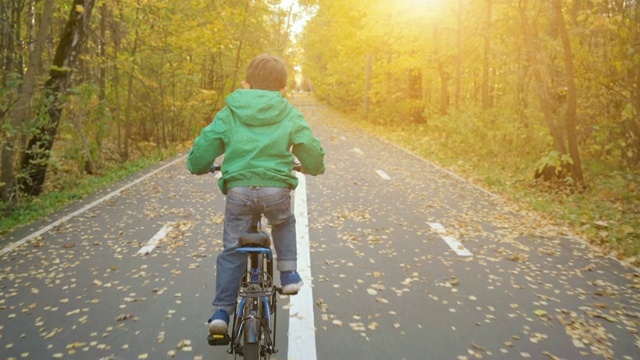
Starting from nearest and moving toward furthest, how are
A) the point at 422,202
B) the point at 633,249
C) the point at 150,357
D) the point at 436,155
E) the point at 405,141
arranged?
the point at 150,357, the point at 633,249, the point at 422,202, the point at 436,155, the point at 405,141

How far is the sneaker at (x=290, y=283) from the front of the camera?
11.8ft

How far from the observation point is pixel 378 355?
402cm

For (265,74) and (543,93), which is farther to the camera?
(543,93)

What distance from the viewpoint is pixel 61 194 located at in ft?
36.4

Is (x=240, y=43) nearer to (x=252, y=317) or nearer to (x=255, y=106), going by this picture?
(x=255, y=106)

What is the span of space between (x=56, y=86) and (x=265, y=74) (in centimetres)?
974

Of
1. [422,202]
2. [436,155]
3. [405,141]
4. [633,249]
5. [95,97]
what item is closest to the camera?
[633,249]

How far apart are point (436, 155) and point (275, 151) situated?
51.3 feet

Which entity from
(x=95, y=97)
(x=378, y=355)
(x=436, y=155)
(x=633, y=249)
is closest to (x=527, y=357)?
(x=378, y=355)

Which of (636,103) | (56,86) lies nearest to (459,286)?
→ (636,103)

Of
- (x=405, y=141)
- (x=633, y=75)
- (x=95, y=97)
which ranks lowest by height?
(x=405, y=141)

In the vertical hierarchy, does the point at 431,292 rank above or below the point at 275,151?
below

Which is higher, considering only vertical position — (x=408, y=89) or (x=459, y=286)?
(x=408, y=89)

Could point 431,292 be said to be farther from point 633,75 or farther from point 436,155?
point 436,155
